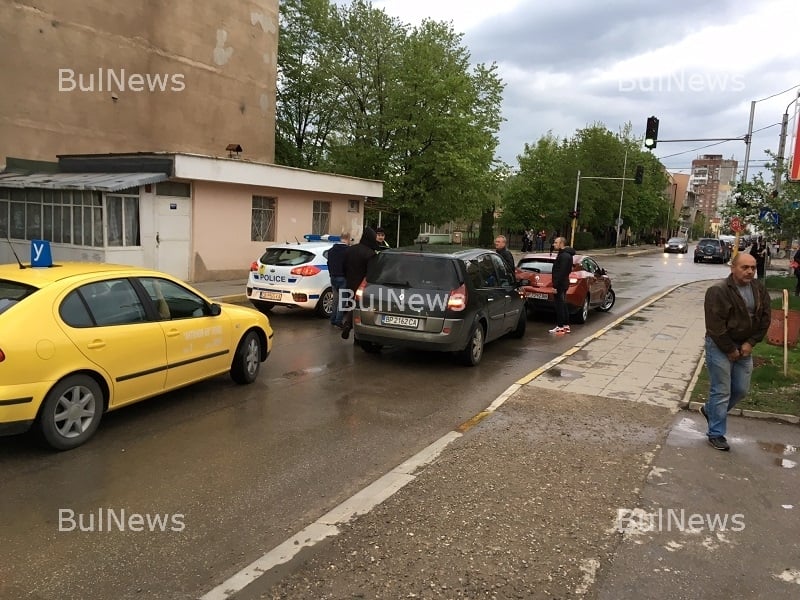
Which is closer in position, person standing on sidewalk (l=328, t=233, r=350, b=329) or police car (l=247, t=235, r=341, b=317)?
person standing on sidewalk (l=328, t=233, r=350, b=329)

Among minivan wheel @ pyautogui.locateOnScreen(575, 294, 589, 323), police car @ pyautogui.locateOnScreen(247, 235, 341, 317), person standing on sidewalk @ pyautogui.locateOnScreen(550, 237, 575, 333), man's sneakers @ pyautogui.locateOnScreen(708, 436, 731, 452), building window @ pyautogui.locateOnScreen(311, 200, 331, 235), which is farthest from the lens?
building window @ pyautogui.locateOnScreen(311, 200, 331, 235)

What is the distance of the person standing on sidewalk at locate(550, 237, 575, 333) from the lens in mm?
11391

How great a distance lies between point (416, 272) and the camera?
8.33 m

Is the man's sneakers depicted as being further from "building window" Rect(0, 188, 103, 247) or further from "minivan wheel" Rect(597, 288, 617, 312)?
"building window" Rect(0, 188, 103, 247)

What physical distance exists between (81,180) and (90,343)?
39.4ft

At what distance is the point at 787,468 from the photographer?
17.0 ft

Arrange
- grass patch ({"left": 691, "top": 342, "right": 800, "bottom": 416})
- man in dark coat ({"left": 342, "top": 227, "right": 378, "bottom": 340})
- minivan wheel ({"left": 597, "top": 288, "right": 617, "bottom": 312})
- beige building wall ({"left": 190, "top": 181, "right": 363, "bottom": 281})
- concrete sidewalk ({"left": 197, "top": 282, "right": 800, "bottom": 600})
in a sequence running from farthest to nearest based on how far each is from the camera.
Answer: beige building wall ({"left": 190, "top": 181, "right": 363, "bottom": 281}) < minivan wheel ({"left": 597, "top": 288, "right": 617, "bottom": 312}) < man in dark coat ({"left": 342, "top": 227, "right": 378, "bottom": 340}) < grass patch ({"left": 691, "top": 342, "right": 800, "bottom": 416}) < concrete sidewalk ({"left": 197, "top": 282, "right": 800, "bottom": 600})

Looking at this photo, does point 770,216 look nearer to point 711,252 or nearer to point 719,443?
point 719,443

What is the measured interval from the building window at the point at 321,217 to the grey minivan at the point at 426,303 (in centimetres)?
1343

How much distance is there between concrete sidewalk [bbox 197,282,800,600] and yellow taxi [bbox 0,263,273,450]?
2383 millimetres

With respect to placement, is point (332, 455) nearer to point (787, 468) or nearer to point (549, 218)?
point (787, 468)

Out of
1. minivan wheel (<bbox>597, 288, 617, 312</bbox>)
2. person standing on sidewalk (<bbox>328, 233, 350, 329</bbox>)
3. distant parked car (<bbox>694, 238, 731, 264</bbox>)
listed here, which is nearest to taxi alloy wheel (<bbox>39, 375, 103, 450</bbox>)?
person standing on sidewalk (<bbox>328, 233, 350, 329</bbox>)

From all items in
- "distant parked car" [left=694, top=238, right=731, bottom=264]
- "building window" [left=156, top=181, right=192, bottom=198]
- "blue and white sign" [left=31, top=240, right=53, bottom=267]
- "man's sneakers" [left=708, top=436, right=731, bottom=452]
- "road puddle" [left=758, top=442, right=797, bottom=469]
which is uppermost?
"building window" [left=156, top=181, right=192, bottom=198]

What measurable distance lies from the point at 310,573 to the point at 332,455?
1.75m
